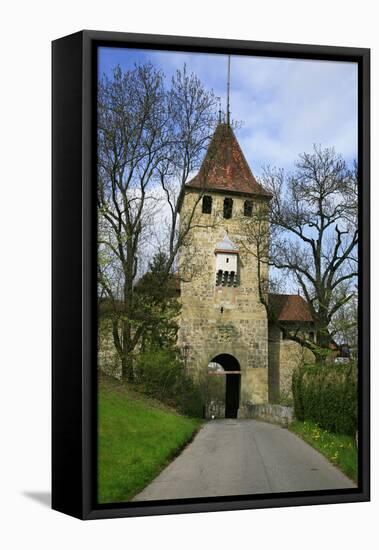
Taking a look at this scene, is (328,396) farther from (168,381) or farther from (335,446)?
(168,381)

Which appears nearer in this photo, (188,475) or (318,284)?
(188,475)

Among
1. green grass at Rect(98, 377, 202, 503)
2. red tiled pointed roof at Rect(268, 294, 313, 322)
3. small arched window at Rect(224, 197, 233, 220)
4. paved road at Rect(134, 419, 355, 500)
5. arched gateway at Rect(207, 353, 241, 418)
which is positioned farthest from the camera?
red tiled pointed roof at Rect(268, 294, 313, 322)

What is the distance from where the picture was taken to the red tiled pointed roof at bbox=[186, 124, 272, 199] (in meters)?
13.9

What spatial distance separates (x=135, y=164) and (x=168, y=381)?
2265 millimetres

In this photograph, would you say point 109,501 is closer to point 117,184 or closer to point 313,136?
point 117,184

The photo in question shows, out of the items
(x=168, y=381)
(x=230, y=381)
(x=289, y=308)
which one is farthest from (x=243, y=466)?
(x=289, y=308)

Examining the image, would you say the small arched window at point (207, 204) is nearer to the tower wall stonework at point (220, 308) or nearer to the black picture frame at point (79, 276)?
the tower wall stonework at point (220, 308)

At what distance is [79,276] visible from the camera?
42.7 feet

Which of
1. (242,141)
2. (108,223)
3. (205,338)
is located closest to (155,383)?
(205,338)

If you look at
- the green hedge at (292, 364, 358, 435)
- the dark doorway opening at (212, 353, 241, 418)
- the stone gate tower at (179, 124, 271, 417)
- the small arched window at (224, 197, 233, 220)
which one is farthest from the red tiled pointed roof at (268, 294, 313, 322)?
the small arched window at (224, 197, 233, 220)

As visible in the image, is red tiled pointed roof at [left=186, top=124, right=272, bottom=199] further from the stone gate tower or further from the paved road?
the paved road

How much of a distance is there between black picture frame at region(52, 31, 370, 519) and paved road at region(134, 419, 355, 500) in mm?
120

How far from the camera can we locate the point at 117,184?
1334cm

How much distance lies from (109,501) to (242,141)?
13.2 ft
